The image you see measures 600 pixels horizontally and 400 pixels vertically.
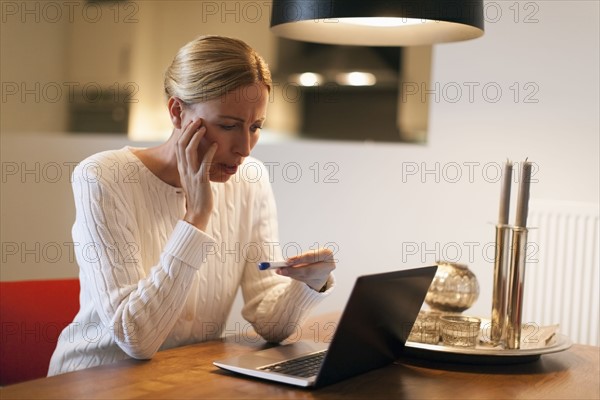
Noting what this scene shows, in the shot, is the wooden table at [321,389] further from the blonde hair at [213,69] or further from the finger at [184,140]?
the blonde hair at [213,69]

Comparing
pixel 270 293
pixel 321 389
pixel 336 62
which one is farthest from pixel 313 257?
pixel 336 62

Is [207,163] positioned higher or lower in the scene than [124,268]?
higher

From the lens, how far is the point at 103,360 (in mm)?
1757

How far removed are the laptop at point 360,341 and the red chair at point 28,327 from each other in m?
0.58

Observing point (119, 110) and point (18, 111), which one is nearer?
point (18, 111)

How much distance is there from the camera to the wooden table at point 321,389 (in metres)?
1.27

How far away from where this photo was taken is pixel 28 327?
1.84 metres

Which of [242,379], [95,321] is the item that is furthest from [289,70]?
[242,379]

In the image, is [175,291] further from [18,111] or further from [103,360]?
[18,111]

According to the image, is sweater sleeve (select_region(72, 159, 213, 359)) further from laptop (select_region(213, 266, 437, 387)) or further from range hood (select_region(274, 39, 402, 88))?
range hood (select_region(274, 39, 402, 88))

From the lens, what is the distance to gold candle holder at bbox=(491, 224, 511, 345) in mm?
1610

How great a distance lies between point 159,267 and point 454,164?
1.70m

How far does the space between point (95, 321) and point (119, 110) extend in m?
2.47

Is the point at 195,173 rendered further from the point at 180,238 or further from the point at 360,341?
the point at 360,341
